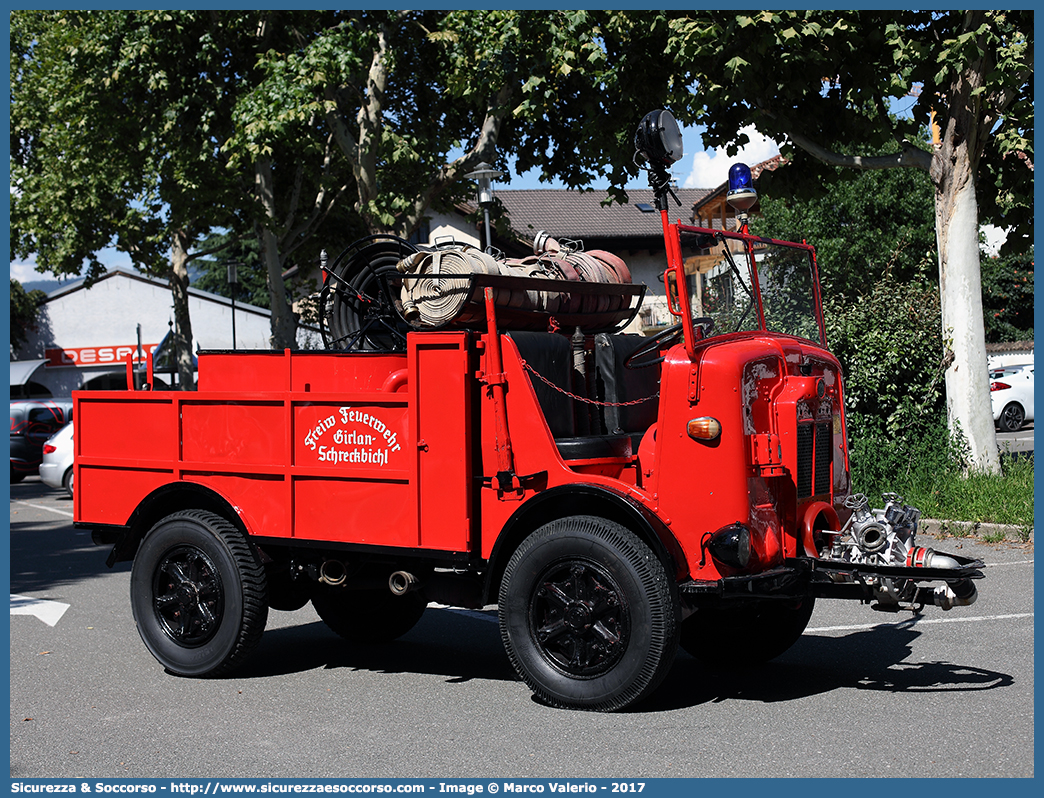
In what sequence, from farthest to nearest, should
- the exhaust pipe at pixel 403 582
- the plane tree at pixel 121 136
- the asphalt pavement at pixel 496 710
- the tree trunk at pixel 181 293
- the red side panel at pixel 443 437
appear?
the tree trunk at pixel 181 293
the plane tree at pixel 121 136
the exhaust pipe at pixel 403 582
the red side panel at pixel 443 437
the asphalt pavement at pixel 496 710

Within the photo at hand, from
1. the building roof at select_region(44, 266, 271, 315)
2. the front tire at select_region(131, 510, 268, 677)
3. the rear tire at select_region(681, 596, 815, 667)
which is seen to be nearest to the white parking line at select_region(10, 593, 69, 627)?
the front tire at select_region(131, 510, 268, 677)

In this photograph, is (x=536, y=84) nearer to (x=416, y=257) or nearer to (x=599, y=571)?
(x=416, y=257)

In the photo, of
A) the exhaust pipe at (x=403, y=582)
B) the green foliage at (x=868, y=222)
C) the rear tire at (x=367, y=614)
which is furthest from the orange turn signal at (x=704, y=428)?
the green foliage at (x=868, y=222)

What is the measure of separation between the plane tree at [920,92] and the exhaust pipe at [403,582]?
26.5ft

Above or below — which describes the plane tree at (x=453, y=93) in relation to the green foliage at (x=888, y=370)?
above

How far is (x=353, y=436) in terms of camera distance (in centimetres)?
665

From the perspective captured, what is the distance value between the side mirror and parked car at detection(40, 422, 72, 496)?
16.9 metres

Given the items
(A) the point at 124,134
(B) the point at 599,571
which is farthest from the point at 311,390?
(A) the point at 124,134

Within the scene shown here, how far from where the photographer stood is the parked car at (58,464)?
68.5 ft

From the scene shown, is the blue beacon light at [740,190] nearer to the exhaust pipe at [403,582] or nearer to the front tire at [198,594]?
the exhaust pipe at [403,582]

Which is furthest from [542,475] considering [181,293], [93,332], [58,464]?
[93,332]

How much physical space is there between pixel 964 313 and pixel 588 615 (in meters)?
9.16

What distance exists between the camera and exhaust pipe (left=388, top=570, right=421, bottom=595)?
21.7 feet

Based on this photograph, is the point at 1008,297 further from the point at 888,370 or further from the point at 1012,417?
the point at 888,370
